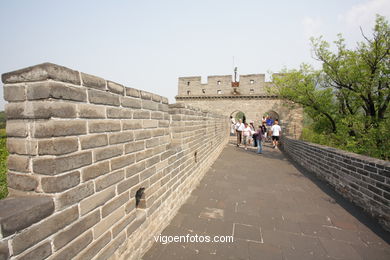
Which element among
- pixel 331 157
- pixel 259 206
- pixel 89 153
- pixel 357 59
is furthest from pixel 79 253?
pixel 357 59

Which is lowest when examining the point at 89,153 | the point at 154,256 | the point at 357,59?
the point at 154,256

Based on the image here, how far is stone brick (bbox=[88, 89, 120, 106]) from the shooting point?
141 centimetres

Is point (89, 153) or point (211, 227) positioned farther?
point (211, 227)

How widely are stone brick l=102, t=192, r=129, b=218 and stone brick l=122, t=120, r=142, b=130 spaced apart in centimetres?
70

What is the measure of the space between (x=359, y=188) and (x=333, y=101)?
29.6ft

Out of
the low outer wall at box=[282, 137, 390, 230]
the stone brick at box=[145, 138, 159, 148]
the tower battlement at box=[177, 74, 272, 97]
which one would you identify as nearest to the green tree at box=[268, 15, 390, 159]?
the low outer wall at box=[282, 137, 390, 230]

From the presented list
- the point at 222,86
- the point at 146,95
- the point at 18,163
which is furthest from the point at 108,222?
the point at 222,86

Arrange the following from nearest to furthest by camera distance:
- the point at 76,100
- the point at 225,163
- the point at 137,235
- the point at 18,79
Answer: the point at 18,79 < the point at 76,100 < the point at 137,235 < the point at 225,163

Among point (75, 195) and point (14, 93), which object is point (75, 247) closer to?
point (75, 195)

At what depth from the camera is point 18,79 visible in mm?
1160

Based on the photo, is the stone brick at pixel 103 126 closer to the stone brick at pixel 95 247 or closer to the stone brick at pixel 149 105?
the stone brick at pixel 149 105

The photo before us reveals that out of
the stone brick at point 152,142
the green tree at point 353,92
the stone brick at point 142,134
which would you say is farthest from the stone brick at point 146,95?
the green tree at point 353,92

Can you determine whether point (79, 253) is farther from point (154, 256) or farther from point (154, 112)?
point (154, 112)

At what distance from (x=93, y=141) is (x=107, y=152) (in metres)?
0.19
